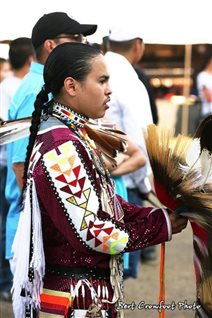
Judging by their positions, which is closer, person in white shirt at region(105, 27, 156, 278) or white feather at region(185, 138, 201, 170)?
white feather at region(185, 138, 201, 170)

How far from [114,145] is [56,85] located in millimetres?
447

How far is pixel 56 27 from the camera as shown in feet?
11.1

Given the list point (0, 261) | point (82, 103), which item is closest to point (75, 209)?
point (82, 103)

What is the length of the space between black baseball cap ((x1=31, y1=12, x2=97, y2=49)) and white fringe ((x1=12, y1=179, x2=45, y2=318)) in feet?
3.31

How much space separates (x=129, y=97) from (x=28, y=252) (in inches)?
76.2

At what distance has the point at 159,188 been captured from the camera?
8.76 ft

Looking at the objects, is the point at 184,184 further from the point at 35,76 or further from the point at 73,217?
the point at 35,76

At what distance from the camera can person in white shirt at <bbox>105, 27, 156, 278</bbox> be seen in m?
4.25

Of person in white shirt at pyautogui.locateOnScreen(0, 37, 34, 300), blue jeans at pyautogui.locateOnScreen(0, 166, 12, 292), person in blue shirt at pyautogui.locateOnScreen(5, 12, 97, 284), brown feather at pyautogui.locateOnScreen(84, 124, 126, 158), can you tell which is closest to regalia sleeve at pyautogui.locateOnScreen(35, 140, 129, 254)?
brown feather at pyautogui.locateOnScreen(84, 124, 126, 158)

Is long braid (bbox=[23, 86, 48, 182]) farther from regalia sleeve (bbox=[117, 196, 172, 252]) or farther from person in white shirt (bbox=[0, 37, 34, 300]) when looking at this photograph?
person in white shirt (bbox=[0, 37, 34, 300])

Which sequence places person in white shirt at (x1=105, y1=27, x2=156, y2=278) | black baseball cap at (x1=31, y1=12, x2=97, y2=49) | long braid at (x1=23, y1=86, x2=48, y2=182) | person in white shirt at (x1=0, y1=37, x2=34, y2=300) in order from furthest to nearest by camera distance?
1. person in white shirt at (x1=0, y1=37, x2=34, y2=300)
2. person in white shirt at (x1=105, y1=27, x2=156, y2=278)
3. black baseball cap at (x1=31, y1=12, x2=97, y2=49)
4. long braid at (x1=23, y1=86, x2=48, y2=182)

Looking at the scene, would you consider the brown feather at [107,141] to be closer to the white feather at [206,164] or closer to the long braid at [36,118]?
the long braid at [36,118]

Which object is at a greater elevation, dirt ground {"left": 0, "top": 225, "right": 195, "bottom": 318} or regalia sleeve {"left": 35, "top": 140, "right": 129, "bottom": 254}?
regalia sleeve {"left": 35, "top": 140, "right": 129, "bottom": 254}

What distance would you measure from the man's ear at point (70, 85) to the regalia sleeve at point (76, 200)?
7.7 inches
